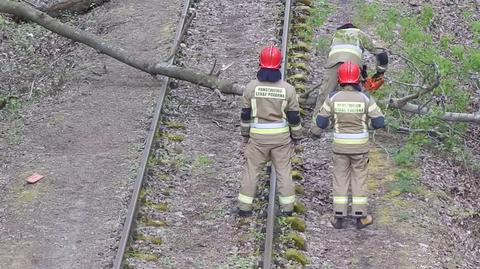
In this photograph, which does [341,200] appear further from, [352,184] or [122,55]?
[122,55]

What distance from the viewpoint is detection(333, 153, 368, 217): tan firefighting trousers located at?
30.0 feet

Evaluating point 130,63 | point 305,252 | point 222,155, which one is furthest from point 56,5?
point 305,252

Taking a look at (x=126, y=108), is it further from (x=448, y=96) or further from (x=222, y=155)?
(x=448, y=96)

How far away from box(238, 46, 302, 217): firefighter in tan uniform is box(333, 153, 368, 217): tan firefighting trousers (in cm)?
48

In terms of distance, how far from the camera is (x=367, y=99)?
903 centimetres

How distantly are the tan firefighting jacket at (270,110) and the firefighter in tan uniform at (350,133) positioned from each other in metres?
0.34

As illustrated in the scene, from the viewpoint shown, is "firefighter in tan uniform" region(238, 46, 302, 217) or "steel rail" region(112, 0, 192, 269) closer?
"steel rail" region(112, 0, 192, 269)

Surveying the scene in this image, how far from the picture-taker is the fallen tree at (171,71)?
418 inches

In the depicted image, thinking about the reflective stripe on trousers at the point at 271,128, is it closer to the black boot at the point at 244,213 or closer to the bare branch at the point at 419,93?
the black boot at the point at 244,213

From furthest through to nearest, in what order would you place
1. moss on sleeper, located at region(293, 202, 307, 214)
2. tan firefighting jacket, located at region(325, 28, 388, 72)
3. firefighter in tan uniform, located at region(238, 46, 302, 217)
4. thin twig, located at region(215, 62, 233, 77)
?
1. thin twig, located at region(215, 62, 233, 77)
2. tan firefighting jacket, located at region(325, 28, 388, 72)
3. moss on sleeper, located at region(293, 202, 307, 214)
4. firefighter in tan uniform, located at region(238, 46, 302, 217)

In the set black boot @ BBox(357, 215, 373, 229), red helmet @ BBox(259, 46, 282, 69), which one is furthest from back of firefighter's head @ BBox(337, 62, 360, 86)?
black boot @ BBox(357, 215, 373, 229)

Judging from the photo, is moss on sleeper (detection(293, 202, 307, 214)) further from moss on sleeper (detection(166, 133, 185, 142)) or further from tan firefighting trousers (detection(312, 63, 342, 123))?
moss on sleeper (detection(166, 133, 185, 142))

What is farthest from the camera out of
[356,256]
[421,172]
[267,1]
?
[267,1]

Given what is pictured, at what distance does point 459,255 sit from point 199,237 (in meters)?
2.68
